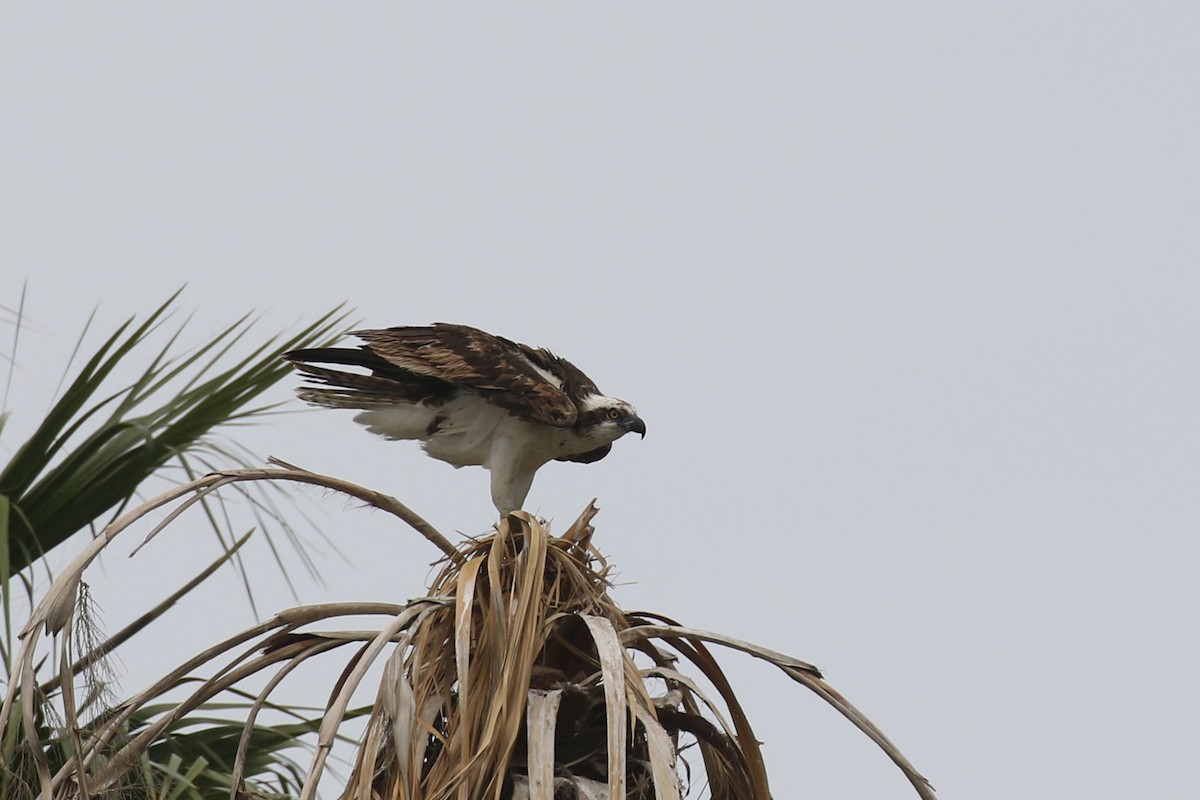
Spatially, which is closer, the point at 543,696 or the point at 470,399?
the point at 543,696

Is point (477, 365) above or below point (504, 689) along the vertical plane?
above

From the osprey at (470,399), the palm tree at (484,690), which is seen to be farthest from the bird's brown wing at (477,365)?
the palm tree at (484,690)

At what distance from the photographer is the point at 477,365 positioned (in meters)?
5.83

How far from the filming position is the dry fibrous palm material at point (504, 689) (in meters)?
3.58

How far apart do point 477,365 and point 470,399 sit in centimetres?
15

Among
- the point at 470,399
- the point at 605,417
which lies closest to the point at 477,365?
the point at 470,399

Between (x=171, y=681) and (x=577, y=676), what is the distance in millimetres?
965

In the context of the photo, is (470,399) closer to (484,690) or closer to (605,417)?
(605,417)

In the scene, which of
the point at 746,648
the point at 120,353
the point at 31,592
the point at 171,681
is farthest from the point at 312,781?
the point at 120,353

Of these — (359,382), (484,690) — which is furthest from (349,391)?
(484,690)

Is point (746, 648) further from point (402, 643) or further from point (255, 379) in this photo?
point (255, 379)

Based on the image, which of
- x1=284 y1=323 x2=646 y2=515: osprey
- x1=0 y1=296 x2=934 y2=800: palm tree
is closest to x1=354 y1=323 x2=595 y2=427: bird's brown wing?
x1=284 y1=323 x2=646 y2=515: osprey

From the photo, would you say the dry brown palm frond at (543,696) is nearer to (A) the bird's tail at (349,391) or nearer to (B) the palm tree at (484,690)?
(B) the palm tree at (484,690)

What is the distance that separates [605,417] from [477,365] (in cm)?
58
